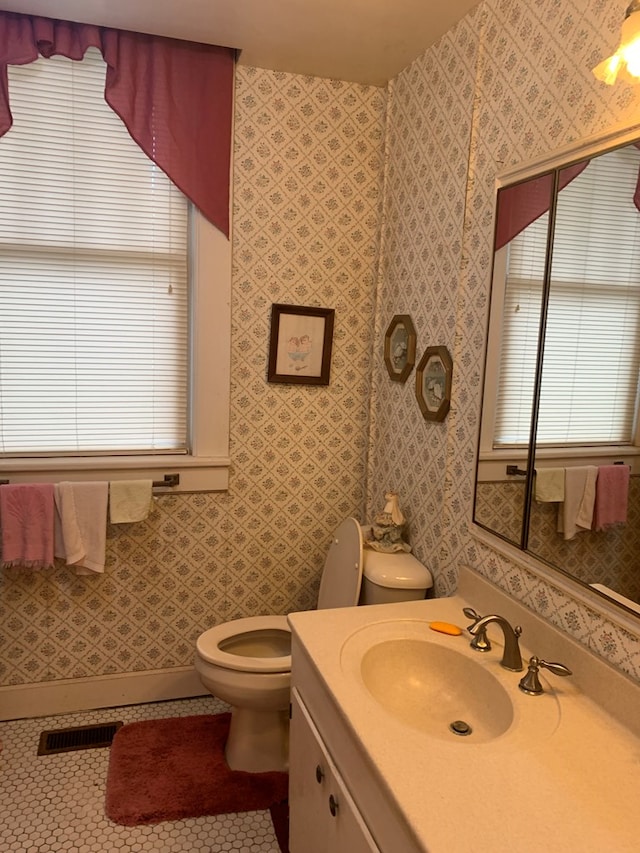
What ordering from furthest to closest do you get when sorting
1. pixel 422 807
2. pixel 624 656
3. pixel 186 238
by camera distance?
pixel 186 238
pixel 624 656
pixel 422 807

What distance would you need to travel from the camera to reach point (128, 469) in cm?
240

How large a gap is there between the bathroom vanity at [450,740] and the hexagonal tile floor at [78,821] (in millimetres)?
335

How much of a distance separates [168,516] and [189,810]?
100 centimetres

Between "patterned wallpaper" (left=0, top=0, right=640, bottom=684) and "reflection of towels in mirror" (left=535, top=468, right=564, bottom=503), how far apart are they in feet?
1.01

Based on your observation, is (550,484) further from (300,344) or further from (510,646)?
(300,344)

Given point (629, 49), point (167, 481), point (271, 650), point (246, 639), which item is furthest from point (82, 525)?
point (629, 49)

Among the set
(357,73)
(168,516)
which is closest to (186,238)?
(357,73)

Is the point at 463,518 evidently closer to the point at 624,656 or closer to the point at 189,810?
the point at 624,656

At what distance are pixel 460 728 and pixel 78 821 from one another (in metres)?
1.30

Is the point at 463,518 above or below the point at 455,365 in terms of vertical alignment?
below

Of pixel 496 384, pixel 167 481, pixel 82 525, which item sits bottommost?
pixel 82 525

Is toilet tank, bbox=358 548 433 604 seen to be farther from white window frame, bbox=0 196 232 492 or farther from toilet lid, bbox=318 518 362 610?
white window frame, bbox=0 196 232 492

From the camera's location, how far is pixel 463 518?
192 centimetres

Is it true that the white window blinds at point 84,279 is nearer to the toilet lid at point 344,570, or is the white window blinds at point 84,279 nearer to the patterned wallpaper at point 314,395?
the patterned wallpaper at point 314,395
